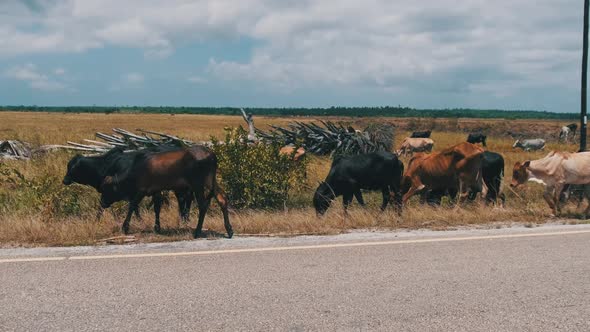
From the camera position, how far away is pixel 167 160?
8422mm

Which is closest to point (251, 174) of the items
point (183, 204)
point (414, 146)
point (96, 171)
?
point (183, 204)

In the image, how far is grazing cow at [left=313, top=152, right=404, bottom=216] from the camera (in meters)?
11.4

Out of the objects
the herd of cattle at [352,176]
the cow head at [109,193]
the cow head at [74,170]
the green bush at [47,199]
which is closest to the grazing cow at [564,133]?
the herd of cattle at [352,176]

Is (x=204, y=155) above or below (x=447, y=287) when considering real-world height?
above

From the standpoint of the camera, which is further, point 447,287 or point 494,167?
point 494,167

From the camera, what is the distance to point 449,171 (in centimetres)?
1155

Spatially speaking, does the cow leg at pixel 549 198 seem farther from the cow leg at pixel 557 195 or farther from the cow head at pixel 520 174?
the cow head at pixel 520 174

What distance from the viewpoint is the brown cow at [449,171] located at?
11477mm

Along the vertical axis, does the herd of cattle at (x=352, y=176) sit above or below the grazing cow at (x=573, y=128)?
above

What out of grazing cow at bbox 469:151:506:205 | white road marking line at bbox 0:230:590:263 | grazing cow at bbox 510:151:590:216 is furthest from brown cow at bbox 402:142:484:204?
white road marking line at bbox 0:230:590:263

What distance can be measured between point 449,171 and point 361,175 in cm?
186

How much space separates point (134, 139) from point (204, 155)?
8178 millimetres

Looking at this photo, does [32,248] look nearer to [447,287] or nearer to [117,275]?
[117,275]

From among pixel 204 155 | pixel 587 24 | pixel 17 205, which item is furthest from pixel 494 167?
pixel 17 205
